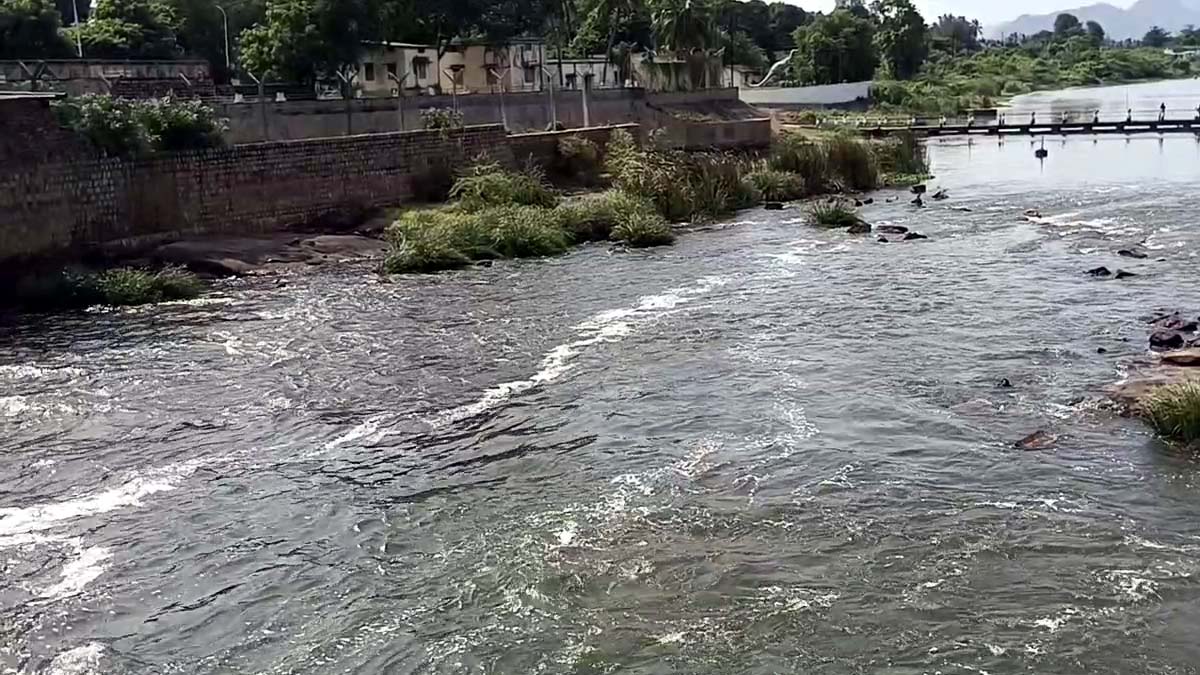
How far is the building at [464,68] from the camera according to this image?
57188 millimetres

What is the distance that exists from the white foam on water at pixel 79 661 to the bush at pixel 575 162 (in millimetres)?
31595

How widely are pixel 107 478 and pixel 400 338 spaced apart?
799cm

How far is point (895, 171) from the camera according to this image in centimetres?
4844

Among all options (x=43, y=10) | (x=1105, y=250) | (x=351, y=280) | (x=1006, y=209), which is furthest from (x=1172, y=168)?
(x=43, y=10)

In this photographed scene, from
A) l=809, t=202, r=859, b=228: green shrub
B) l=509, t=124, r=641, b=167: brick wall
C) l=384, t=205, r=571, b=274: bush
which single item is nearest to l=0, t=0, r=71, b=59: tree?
l=509, t=124, r=641, b=167: brick wall

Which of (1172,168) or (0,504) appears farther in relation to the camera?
(1172,168)

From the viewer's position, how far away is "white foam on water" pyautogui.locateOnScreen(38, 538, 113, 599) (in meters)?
11.2

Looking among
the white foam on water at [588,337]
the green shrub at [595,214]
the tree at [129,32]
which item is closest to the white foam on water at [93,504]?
the white foam on water at [588,337]

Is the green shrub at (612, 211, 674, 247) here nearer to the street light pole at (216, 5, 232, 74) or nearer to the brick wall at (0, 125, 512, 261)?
the brick wall at (0, 125, 512, 261)

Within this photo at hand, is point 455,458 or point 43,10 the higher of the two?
point 43,10

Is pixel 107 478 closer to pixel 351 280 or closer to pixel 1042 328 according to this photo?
pixel 351 280

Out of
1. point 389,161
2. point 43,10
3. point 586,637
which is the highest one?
point 43,10

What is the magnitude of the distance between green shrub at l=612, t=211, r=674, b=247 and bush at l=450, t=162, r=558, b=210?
8.68 ft

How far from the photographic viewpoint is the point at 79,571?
1159 cm
